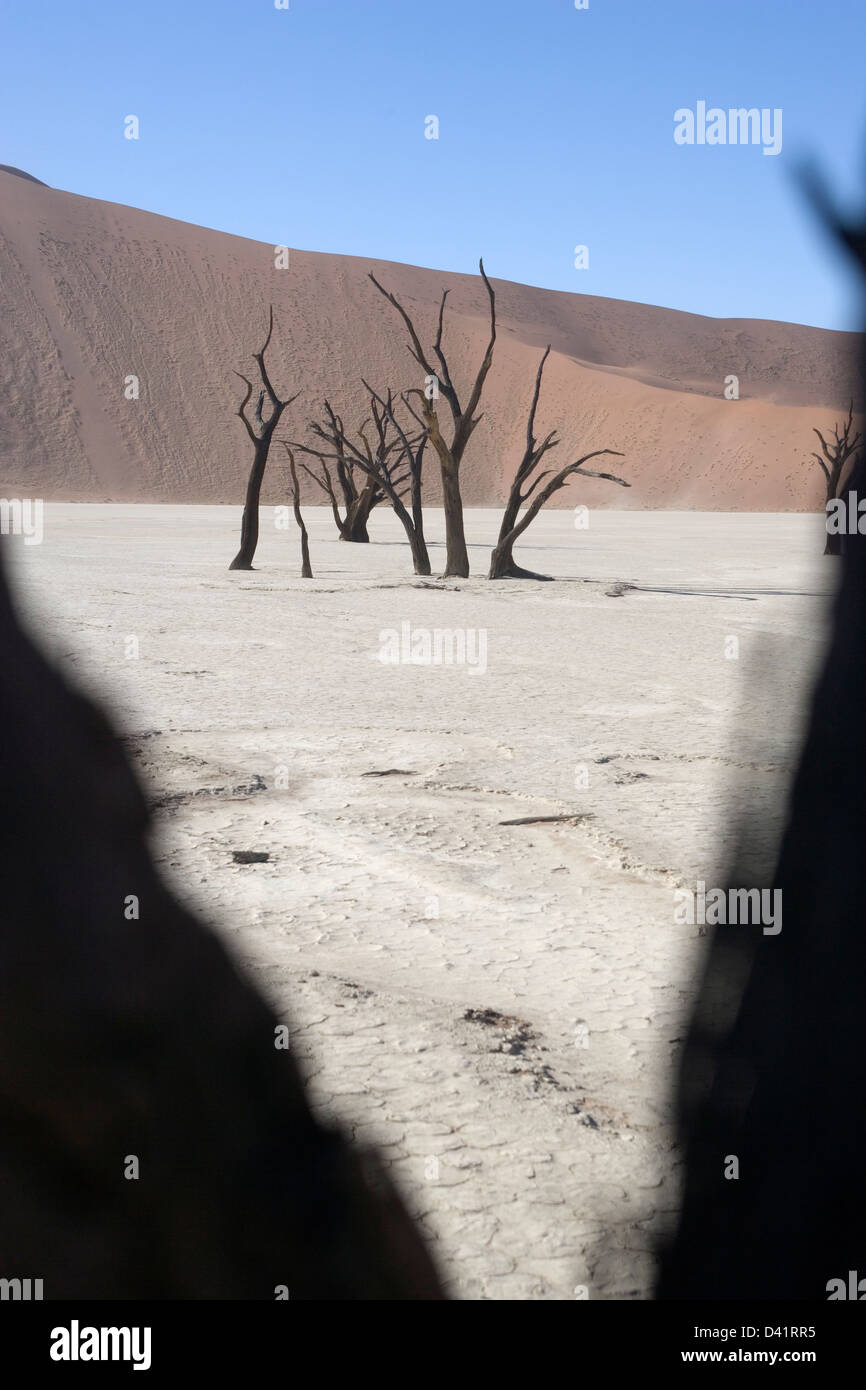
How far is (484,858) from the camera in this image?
3.64 m

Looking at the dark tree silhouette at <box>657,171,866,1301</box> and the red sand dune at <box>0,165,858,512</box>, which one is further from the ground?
the red sand dune at <box>0,165,858,512</box>

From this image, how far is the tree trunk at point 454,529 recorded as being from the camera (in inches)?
529

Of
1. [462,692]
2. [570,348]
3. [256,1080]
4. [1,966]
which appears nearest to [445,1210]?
[256,1080]

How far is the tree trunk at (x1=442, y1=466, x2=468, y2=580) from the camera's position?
13438 mm

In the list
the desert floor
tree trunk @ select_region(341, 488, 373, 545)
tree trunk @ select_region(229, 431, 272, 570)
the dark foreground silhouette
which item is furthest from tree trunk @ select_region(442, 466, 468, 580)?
the dark foreground silhouette

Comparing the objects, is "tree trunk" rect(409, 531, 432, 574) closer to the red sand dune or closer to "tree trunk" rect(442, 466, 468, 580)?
"tree trunk" rect(442, 466, 468, 580)

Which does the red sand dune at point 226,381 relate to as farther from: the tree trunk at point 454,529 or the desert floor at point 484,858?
the desert floor at point 484,858

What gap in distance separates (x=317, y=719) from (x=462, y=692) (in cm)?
100

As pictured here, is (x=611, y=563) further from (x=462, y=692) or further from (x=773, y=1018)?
(x=773, y=1018)

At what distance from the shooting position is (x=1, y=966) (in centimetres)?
42

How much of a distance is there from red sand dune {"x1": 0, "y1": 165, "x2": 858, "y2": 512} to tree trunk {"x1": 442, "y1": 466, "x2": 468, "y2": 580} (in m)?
39.1

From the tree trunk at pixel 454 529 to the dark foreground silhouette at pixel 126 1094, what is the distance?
12.8 m

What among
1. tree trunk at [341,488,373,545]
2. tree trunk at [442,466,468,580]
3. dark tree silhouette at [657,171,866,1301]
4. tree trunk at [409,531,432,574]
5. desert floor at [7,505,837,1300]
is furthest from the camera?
tree trunk at [341,488,373,545]

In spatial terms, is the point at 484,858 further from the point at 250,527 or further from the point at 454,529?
the point at 250,527
